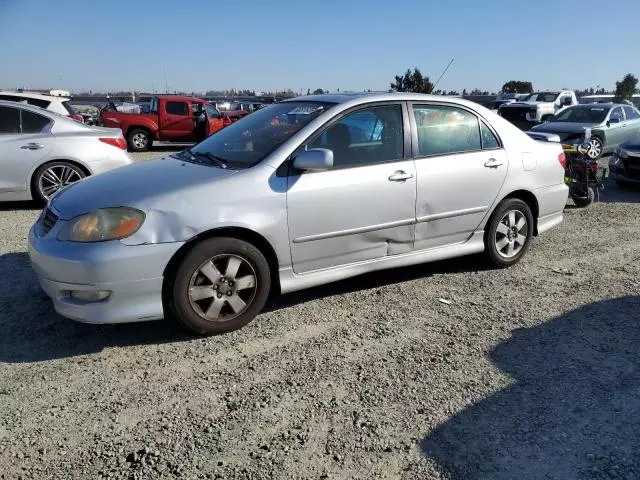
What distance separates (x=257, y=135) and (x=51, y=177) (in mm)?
4515

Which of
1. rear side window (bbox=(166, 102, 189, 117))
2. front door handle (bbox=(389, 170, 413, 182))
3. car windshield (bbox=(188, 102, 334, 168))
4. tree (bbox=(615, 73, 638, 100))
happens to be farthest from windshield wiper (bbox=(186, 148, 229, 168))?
tree (bbox=(615, 73, 638, 100))

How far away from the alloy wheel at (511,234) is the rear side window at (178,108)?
47.8 feet

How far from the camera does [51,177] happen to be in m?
7.56

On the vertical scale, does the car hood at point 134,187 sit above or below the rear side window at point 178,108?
below

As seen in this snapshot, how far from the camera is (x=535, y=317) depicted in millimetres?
4117

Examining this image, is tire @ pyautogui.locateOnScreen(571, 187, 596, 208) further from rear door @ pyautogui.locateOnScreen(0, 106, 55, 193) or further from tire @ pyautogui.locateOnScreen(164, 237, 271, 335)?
rear door @ pyautogui.locateOnScreen(0, 106, 55, 193)

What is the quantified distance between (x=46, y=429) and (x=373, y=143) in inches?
116

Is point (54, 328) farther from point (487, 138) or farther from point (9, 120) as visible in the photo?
point (9, 120)

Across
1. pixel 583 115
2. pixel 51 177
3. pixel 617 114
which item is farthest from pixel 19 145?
pixel 617 114

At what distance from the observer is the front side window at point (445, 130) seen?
4.55 metres

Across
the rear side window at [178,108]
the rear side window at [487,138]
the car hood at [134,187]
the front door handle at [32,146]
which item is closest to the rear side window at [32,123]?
the front door handle at [32,146]

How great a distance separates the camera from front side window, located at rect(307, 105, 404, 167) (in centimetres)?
416

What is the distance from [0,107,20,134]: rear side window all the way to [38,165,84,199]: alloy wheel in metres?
0.72

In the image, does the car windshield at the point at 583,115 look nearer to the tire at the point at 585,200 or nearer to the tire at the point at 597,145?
the tire at the point at 597,145
